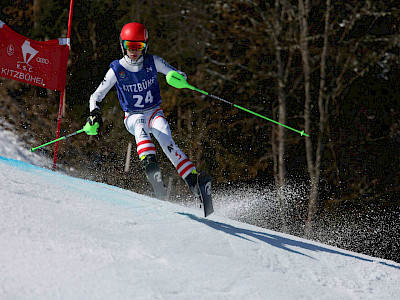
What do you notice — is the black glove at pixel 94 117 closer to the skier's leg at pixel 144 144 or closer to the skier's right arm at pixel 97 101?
the skier's right arm at pixel 97 101

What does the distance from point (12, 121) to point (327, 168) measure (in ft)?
24.3

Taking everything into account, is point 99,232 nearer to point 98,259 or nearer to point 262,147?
point 98,259

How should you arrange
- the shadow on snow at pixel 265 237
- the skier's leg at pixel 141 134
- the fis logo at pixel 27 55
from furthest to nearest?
the fis logo at pixel 27 55 → the skier's leg at pixel 141 134 → the shadow on snow at pixel 265 237

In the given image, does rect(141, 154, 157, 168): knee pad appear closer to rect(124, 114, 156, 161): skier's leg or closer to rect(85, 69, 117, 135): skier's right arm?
rect(124, 114, 156, 161): skier's leg

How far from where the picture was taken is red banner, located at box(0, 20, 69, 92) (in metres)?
6.61

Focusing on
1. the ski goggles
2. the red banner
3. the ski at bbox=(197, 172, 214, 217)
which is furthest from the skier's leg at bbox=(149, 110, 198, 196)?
the red banner

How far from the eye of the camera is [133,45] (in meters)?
4.77

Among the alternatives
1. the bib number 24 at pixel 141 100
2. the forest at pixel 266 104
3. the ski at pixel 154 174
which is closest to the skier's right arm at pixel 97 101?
the bib number 24 at pixel 141 100

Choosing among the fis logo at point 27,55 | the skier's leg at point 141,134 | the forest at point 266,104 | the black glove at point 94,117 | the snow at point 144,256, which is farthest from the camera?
the forest at point 266,104

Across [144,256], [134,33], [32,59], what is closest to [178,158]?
[134,33]

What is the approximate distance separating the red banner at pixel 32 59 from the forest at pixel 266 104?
5.28m

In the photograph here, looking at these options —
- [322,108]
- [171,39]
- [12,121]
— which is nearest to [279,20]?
[322,108]

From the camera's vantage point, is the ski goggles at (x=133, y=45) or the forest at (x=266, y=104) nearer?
the ski goggles at (x=133, y=45)

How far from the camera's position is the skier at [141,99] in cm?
475
